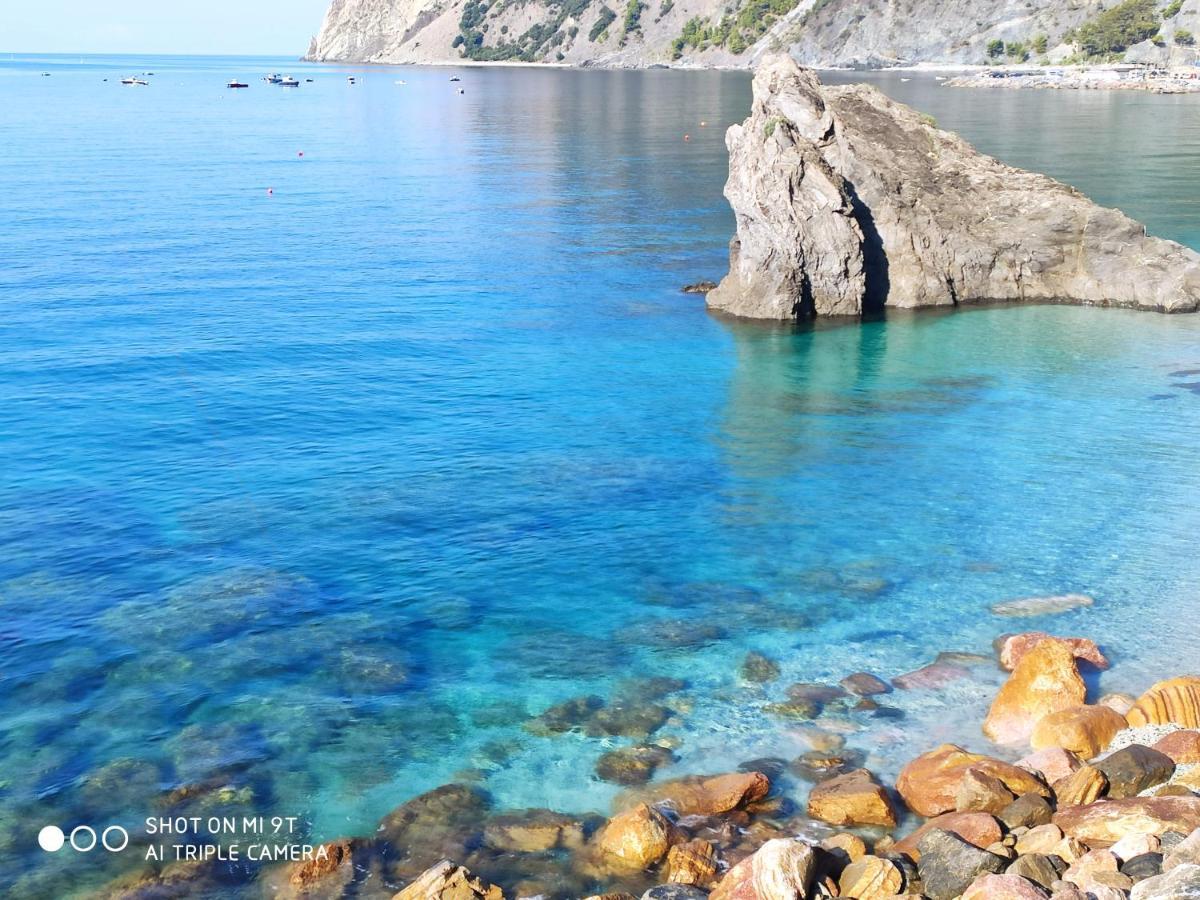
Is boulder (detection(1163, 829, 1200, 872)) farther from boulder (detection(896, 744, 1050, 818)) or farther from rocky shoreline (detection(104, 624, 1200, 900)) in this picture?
boulder (detection(896, 744, 1050, 818))

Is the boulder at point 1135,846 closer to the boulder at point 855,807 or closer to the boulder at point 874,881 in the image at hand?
the boulder at point 874,881

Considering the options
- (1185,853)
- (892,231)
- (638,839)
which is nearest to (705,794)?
(638,839)

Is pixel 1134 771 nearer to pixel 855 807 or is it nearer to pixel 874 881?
pixel 855 807

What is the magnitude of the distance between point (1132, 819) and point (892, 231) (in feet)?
140

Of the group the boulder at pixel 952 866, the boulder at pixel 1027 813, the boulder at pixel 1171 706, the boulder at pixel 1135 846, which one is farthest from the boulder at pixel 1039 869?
the boulder at pixel 1171 706

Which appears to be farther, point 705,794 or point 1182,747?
A: point 705,794

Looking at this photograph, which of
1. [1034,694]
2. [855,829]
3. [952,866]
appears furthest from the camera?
[1034,694]

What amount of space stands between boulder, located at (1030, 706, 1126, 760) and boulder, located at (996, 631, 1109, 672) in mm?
2818

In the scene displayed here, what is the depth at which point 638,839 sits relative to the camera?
1941 cm

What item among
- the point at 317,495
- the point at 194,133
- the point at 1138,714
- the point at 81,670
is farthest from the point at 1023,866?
the point at 194,133

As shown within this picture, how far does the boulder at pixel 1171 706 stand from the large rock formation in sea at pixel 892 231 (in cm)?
3442

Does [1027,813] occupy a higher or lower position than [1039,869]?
lower

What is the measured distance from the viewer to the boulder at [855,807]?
20359 mm

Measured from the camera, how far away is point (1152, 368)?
153ft
